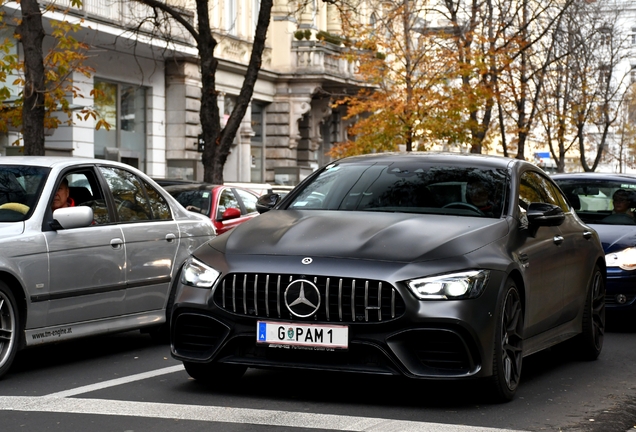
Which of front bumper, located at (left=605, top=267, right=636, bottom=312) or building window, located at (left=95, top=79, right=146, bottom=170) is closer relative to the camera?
front bumper, located at (left=605, top=267, right=636, bottom=312)

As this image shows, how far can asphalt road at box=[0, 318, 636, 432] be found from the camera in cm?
632

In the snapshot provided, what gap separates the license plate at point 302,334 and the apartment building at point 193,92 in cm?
1795

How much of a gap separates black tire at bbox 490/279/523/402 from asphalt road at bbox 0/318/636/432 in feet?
0.36

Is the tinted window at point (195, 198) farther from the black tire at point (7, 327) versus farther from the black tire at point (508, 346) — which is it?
the black tire at point (508, 346)

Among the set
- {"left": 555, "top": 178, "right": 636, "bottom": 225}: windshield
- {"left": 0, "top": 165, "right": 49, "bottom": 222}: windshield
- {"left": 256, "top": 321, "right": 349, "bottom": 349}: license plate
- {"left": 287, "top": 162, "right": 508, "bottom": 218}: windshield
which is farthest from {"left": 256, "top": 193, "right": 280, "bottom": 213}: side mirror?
{"left": 555, "top": 178, "right": 636, "bottom": 225}: windshield

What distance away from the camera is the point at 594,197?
13.2m

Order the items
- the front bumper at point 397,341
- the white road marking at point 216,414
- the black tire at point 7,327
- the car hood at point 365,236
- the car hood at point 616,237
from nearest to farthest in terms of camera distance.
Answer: the white road marking at point 216,414, the front bumper at point 397,341, the car hood at point 365,236, the black tire at point 7,327, the car hood at point 616,237

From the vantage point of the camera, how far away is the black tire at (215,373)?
7.43m

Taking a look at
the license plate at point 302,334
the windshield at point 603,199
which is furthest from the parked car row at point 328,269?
the windshield at point 603,199

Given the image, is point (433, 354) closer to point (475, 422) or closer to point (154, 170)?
point (475, 422)

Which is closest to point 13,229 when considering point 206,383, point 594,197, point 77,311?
point 77,311

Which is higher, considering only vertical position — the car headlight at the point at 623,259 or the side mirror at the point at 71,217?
the side mirror at the point at 71,217

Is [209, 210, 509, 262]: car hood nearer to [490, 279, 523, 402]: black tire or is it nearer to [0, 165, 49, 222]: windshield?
[490, 279, 523, 402]: black tire

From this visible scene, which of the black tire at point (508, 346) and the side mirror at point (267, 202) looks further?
the side mirror at point (267, 202)
